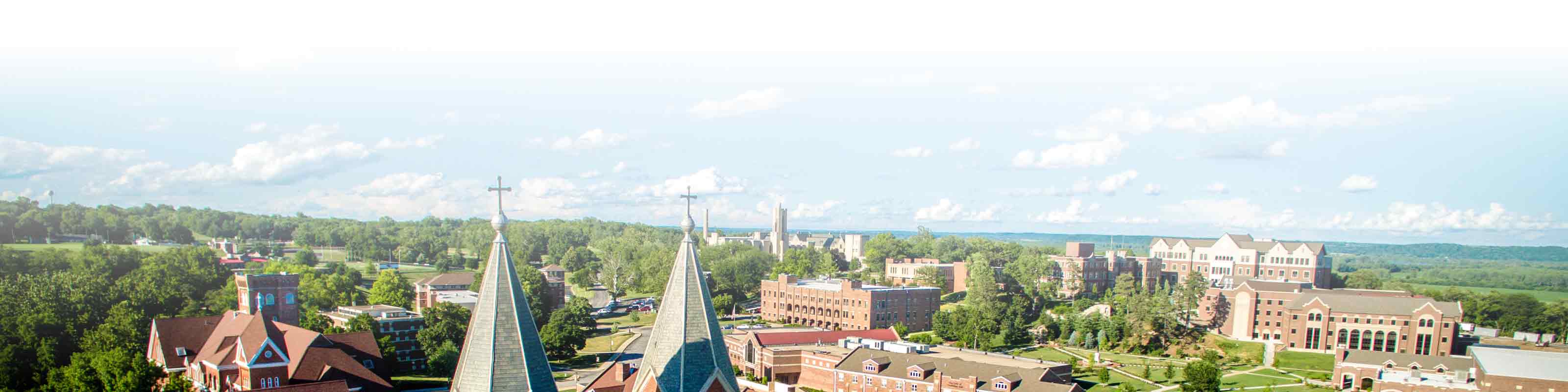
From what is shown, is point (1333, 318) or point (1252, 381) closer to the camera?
point (1252, 381)

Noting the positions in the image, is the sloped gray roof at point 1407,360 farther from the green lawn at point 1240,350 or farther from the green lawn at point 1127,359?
the green lawn at point 1127,359

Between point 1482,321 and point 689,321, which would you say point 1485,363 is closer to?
point 1482,321

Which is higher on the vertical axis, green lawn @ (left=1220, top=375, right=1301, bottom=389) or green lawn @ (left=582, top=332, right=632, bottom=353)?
green lawn @ (left=1220, top=375, right=1301, bottom=389)

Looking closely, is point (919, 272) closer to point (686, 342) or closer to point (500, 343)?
point (686, 342)

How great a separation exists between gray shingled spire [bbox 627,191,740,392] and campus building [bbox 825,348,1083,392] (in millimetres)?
38391

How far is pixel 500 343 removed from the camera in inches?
894

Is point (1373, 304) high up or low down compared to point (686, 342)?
down

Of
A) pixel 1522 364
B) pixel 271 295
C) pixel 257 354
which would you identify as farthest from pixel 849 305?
pixel 257 354

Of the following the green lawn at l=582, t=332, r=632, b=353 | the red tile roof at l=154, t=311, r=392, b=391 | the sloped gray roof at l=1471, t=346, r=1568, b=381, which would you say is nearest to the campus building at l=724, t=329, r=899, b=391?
the green lawn at l=582, t=332, r=632, b=353

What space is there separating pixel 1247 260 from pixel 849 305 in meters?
51.8

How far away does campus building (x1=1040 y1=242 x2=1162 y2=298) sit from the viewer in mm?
117625

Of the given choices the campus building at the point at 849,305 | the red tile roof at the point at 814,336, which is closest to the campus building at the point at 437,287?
the campus building at the point at 849,305

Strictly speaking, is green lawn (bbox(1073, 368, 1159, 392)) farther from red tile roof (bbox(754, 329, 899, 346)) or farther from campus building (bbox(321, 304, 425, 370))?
campus building (bbox(321, 304, 425, 370))

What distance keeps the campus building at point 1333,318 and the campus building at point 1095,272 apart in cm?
2478
